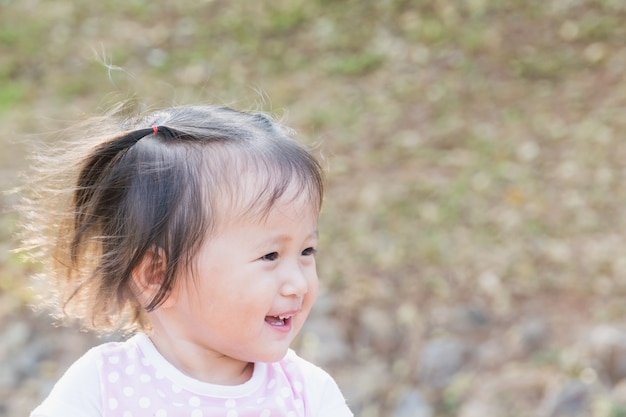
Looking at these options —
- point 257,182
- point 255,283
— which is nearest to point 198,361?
point 255,283

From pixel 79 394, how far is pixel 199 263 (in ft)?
0.99

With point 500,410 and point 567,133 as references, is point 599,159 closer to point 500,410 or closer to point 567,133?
point 567,133

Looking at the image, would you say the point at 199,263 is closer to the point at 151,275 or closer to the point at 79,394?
the point at 151,275

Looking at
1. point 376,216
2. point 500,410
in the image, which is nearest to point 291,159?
point 500,410

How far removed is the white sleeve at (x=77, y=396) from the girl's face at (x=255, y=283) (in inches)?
8.2

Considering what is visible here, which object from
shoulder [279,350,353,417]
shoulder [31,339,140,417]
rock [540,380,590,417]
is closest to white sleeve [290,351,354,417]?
shoulder [279,350,353,417]

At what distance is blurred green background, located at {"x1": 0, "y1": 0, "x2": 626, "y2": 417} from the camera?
181 inches

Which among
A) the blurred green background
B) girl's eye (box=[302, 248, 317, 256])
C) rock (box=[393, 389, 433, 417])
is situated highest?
girl's eye (box=[302, 248, 317, 256])

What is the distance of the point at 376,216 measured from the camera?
5586 mm

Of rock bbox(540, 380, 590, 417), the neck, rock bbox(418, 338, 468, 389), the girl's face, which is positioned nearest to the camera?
the girl's face

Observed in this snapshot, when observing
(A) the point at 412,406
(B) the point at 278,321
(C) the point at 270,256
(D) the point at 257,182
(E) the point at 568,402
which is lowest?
(A) the point at 412,406

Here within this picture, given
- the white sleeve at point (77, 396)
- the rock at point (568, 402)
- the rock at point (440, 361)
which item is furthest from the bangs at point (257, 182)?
the rock at point (440, 361)

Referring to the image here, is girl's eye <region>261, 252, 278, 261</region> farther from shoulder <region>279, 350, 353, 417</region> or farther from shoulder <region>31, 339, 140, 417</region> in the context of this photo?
shoulder <region>31, 339, 140, 417</region>

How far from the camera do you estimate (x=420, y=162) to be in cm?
601
